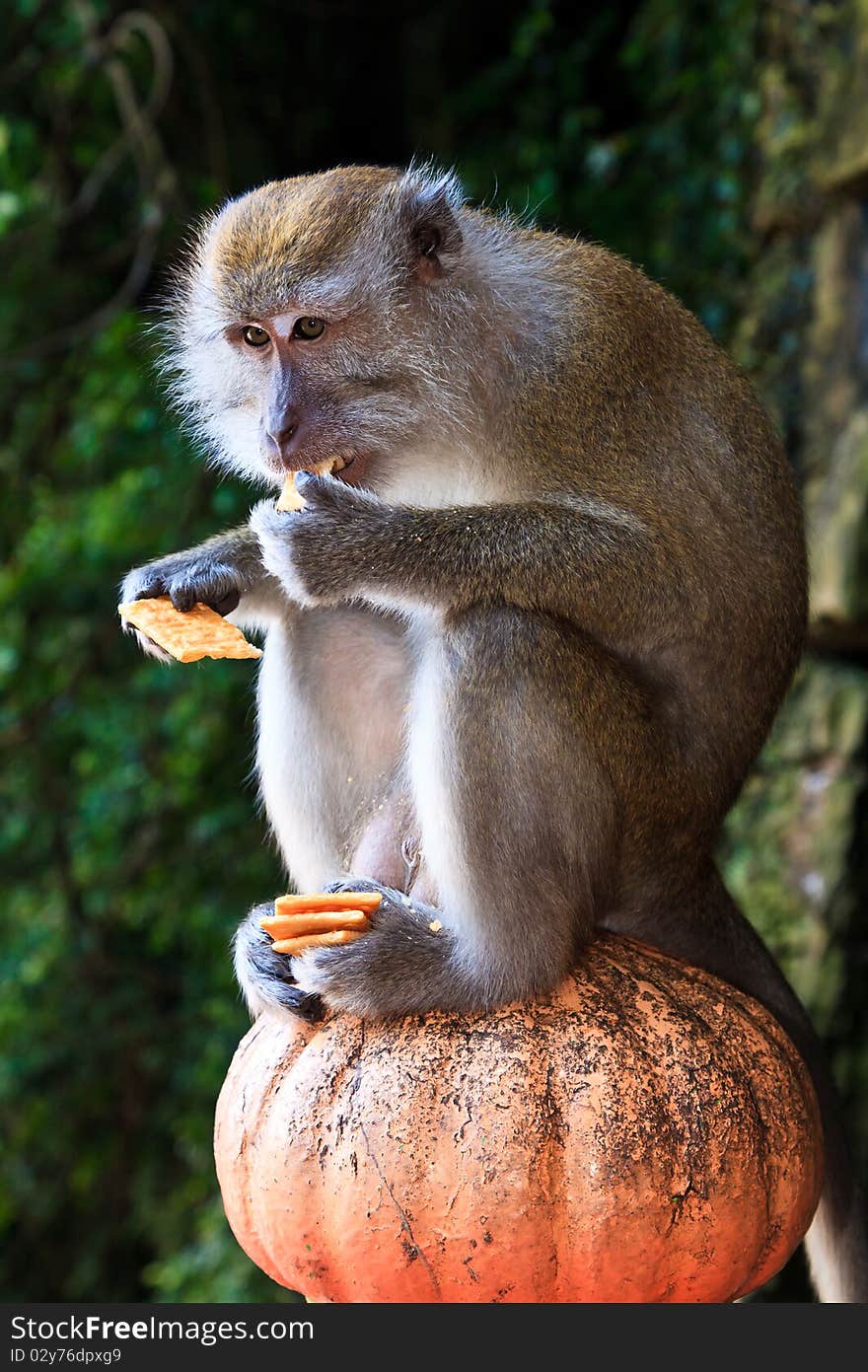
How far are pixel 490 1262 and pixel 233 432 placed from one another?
75.1 inches

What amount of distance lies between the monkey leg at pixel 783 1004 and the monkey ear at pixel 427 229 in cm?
138

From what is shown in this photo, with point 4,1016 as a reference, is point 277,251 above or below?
above

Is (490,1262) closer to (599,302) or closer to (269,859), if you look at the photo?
(599,302)

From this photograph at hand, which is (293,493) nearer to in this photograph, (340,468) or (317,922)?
(340,468)

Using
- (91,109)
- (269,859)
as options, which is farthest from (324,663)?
(91,109)

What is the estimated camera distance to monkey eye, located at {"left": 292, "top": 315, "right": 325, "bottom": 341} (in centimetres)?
309

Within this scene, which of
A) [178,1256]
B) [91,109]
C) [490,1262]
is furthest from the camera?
[91,109]

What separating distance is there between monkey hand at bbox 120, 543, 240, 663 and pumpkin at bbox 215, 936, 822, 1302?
101cm

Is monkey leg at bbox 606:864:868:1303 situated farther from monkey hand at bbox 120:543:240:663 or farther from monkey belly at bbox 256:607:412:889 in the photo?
monkey hand at bbox 120:543:240:663

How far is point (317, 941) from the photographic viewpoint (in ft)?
8.78

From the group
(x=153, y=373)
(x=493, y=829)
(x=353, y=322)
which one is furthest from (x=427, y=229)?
(x=153, y=373)

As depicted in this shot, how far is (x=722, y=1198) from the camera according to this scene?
243 cm

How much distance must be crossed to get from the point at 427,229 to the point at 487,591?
2.96ft

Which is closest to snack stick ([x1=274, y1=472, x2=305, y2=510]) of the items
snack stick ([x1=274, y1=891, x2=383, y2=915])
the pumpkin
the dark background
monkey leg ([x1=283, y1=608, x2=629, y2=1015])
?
monkey leg ([x1=283, y1=608, x2=629, y2=1015])
